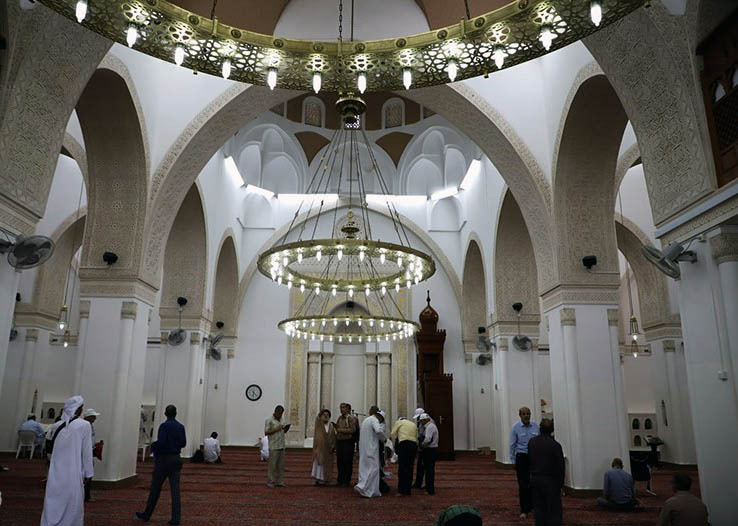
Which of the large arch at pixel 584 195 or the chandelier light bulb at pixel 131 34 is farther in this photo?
the large arch at pixel 584 195

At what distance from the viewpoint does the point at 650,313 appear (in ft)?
36.2

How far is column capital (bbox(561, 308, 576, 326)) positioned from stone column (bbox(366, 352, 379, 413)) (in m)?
7.46

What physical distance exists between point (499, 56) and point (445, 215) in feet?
35.2

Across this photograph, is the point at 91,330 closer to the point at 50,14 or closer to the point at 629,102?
the point at 50,14

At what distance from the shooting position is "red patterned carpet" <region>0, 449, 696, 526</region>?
5094 mm

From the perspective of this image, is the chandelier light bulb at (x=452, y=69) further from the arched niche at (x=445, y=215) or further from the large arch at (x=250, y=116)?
the arched niche at (x=445, y=215)

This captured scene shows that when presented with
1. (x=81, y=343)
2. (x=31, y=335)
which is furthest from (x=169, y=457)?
(x=31, y=335)

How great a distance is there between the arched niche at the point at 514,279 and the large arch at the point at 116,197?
581 centimetres

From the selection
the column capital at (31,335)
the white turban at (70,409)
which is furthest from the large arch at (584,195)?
the column capital at (31,335)

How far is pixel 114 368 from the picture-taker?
7.00 m

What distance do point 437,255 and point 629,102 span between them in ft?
30.1

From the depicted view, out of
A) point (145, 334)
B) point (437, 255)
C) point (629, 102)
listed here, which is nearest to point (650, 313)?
point (437, 255)

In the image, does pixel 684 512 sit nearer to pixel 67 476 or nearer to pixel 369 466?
pixel 67 476

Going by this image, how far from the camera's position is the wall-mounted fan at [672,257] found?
431 centimetres
